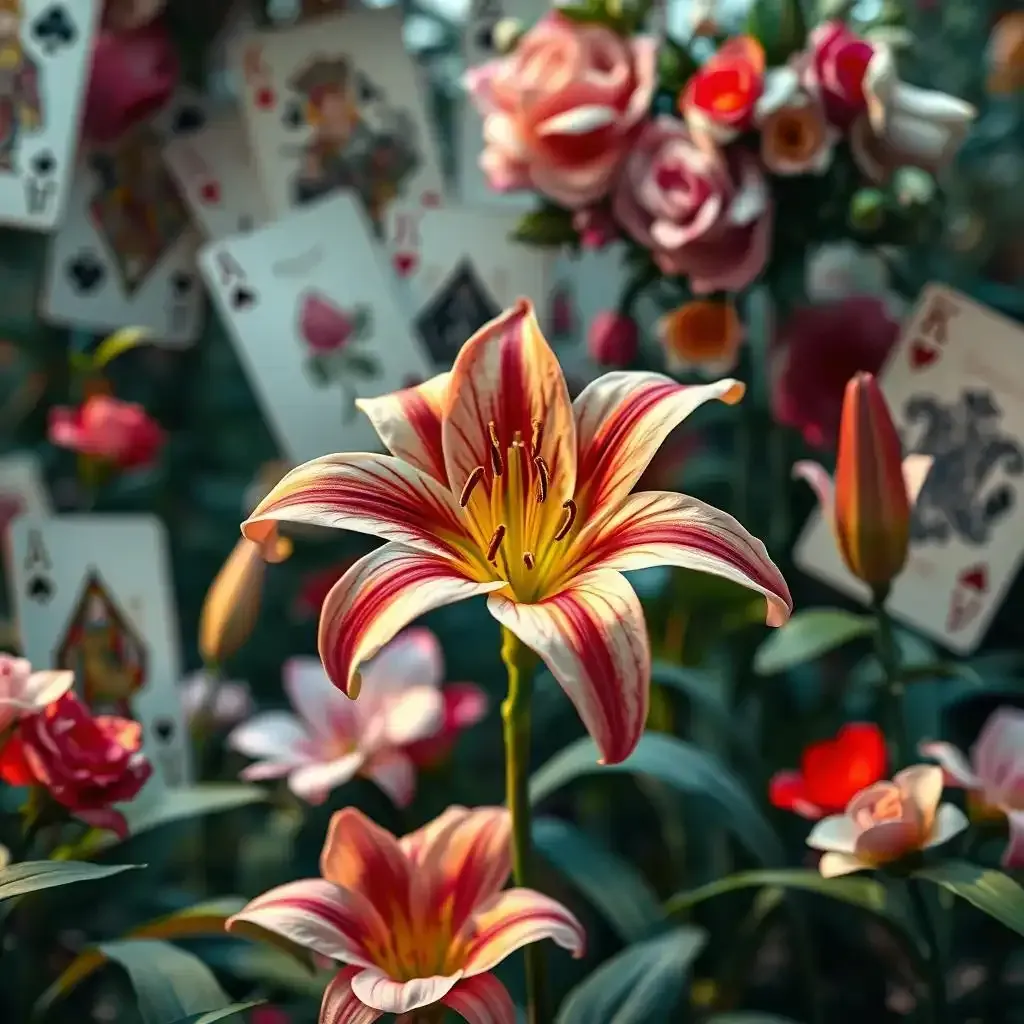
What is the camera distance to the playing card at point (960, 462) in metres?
0.75

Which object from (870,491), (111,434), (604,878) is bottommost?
(604,878)

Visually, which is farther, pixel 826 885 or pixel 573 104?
pixel 573 104

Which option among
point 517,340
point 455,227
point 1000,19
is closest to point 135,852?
point 517,340

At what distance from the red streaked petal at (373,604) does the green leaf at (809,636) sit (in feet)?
1.00

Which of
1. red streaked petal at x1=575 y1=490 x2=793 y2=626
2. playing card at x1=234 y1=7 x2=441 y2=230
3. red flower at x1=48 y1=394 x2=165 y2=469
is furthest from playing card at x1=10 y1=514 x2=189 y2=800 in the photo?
red streaked petal at x1=575 y1=490 x2=793 y2=626

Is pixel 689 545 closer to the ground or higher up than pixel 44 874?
higher up

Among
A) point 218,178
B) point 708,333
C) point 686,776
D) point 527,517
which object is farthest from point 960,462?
point 218,178

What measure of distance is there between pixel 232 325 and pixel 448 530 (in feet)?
1.50

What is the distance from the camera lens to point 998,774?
597mm

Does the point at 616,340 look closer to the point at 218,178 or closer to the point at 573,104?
the point at 573,104

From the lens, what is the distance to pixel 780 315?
86 cm

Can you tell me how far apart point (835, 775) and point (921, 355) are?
291 millimetres

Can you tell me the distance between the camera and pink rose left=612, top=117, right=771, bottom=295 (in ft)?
2.29

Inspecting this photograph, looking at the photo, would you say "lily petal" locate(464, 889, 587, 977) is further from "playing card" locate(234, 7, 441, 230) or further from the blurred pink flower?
"playing card" locate(234, 7, 441, 230)
